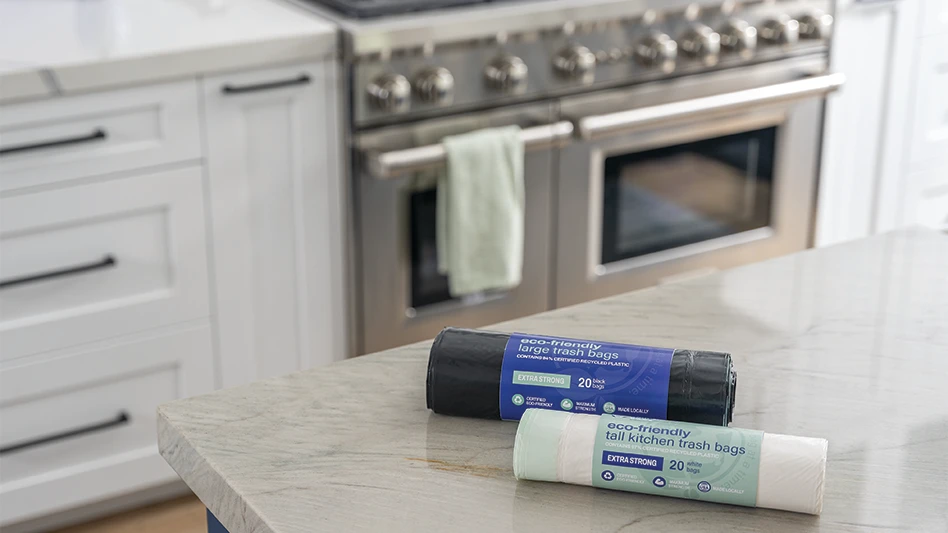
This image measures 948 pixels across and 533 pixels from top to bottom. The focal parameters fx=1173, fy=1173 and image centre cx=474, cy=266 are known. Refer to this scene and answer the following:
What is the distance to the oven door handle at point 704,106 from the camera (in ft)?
7.78

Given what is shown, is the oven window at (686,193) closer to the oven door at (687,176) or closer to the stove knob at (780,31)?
the oven door at (687,176)

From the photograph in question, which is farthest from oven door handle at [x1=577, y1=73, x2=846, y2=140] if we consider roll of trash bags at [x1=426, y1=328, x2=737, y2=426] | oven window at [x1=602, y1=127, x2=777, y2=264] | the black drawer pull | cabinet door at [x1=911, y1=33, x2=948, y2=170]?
roll of trash bags at [x1=426, y1=328, x2=737, y2=426]

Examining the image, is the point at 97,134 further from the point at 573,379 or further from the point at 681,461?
the point at 681,461

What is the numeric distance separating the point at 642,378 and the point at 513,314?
5.15ft

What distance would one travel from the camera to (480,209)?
7.48 ft

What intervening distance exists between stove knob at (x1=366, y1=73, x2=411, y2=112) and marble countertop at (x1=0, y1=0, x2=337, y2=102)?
0.11m

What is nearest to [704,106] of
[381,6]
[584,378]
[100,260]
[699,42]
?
[699,42]

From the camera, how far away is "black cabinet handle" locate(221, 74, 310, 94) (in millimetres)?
2053

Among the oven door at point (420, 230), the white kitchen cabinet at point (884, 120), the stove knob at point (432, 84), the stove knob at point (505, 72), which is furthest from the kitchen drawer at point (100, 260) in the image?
the white kitchen cabinet at point (884, 120)

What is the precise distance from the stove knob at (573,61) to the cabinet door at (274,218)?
0.47 m

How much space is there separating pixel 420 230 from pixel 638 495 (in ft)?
4.84

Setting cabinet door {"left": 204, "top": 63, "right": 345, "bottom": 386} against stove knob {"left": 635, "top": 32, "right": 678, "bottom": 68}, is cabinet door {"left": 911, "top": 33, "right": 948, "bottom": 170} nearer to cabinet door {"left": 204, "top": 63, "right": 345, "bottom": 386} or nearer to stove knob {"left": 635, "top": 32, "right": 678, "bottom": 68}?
stove knob {"left": 635, "top": 32, "right": 678, "bottom": 68}

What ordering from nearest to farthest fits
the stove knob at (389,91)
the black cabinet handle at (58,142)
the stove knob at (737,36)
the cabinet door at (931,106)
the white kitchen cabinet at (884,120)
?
the black cabinet handle at (58,142), the stove knob at (389,91), the stove knob at (737,36), the white kitchen cabinet at (884,120), the cabinet door at (931,106)

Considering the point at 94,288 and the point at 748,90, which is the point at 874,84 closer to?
the point at 748,90
